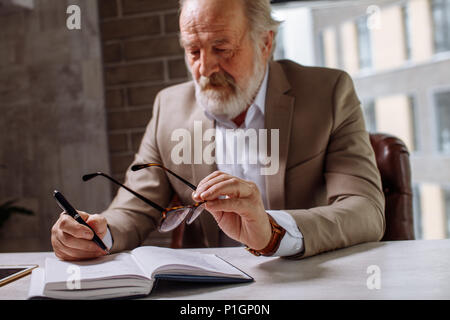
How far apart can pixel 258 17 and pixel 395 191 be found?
26.8 inches

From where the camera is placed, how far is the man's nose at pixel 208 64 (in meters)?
1.18

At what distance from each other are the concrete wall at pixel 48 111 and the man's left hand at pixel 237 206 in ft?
3.12

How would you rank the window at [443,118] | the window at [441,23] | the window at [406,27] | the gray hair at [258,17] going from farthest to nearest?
1. the window at [406,27]
2. the window at [443,118]
3. the window at [441,23]
4. the gray hair at [258,17]

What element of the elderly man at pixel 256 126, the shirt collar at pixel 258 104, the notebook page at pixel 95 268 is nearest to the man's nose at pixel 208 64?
the elderly man at pixel 256 126

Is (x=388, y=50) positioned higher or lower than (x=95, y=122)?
higher

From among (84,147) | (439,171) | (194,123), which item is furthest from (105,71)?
(439,171)

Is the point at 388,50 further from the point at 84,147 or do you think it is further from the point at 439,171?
the point at 84,147

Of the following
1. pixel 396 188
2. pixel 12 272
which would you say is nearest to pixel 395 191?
pixel 396 188

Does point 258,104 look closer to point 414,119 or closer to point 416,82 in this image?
point 416,82

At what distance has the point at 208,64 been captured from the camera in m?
1.19

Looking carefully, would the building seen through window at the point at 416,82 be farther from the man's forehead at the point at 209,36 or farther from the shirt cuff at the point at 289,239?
the shirt cuff at the point at 289,239

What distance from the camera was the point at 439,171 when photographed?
22.5 feet
